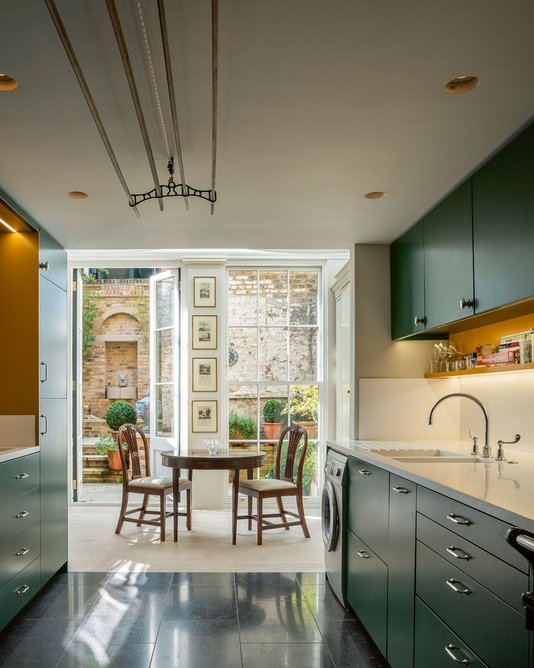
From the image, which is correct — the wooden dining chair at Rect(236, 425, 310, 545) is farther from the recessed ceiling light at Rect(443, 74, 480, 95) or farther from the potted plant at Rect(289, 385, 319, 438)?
the recessed ceiling light at Rect(443, 74, 480, 95)

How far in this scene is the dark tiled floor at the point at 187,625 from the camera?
2930 mm

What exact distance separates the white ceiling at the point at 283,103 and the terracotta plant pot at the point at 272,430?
3136 millimetres

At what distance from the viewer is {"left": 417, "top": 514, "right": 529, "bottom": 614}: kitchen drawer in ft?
5.16

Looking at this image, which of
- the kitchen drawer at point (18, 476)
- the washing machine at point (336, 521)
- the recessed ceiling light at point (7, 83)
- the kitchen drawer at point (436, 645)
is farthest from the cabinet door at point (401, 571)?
the recessed ceiling light at point (7, 83)

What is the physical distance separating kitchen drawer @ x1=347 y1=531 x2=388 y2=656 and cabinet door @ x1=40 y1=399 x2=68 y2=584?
6.10ft

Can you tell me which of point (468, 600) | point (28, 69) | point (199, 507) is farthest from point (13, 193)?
point (199, 507)

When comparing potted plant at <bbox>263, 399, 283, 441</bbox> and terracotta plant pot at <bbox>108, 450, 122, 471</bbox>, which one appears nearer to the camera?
Answer: potted plant at <bbox>263, 399, 283, 441</bbox>

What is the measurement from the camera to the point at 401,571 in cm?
256

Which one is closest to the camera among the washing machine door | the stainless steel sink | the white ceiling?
the white ceiling

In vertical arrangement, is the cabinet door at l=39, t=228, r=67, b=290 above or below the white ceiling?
below

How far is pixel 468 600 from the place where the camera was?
1854 millimetres

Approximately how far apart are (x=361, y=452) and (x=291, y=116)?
1815 millimetres

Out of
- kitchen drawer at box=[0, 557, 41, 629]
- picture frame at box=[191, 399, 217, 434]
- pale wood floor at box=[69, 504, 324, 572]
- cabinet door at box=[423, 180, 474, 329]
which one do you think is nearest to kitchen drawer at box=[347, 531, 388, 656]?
pale wood floor at box=[69, 504, 324, 572]

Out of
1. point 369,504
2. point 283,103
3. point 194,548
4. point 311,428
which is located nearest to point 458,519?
point 369,504
